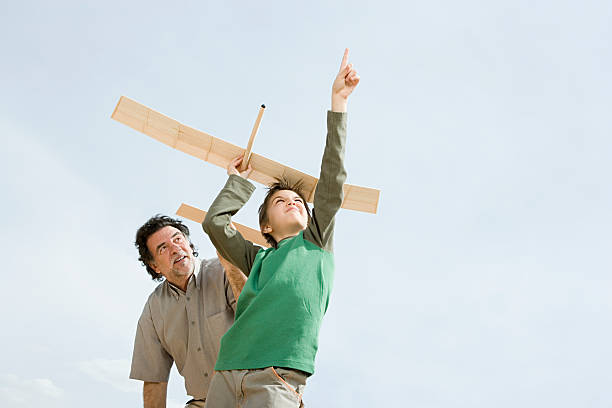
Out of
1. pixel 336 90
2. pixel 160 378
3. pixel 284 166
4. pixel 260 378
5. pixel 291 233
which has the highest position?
pixel 336 90

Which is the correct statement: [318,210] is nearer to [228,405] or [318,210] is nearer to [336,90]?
[336,90]

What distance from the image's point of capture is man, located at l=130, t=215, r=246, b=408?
4.52 metres

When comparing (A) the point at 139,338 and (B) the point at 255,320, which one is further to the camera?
(A) the point at 139,338

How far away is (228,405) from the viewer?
2.84 m

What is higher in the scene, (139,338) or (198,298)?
(198,298)

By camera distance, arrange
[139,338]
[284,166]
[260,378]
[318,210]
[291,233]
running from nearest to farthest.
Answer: [260,378] → [318,210] → [291,233] → [284,166] → [139,338]

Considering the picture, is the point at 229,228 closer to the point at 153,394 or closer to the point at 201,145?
the point at 201,145

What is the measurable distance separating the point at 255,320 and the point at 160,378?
223 cm

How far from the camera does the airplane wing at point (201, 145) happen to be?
3701mm

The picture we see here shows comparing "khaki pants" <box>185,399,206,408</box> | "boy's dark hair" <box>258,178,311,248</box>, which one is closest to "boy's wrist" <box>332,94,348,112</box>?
"boy's dark hair" <box>258,178,311,248</box>

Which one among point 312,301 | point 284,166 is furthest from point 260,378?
point 284,166

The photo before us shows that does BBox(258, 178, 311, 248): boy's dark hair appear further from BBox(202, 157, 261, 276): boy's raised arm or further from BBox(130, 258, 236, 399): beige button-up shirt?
BBox(130, 258, 236, 399): beige button-up shirt

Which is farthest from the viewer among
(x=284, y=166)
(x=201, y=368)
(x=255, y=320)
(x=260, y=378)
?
(x=201, y=368)

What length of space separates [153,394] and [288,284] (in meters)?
2.47
